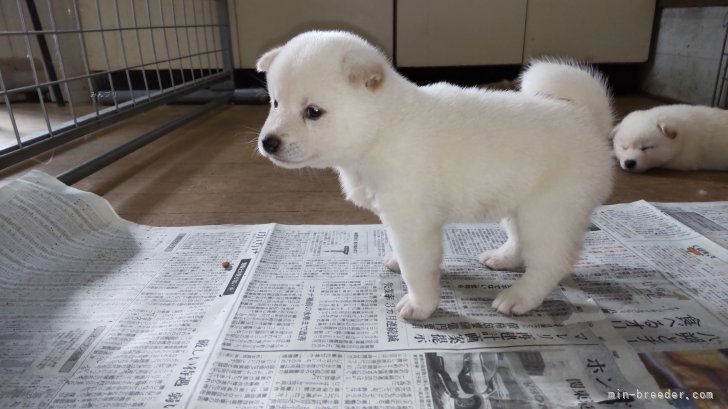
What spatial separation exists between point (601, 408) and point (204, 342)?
74 centimetres

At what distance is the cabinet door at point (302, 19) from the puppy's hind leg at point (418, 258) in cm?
A: 274

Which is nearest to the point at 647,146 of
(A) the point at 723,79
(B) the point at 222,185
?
(A) the point at 723,79

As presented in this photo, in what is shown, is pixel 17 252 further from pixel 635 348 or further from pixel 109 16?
pixel 109 16

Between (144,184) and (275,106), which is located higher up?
(275,106)

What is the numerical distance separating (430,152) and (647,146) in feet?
5.28

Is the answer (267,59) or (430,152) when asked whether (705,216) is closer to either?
(430,152)

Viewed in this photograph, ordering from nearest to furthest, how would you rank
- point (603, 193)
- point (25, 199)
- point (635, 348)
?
point (635, 348) → point (603, 193) → point (25, 199)

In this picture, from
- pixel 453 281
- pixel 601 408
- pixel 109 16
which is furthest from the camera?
pixel 109 16

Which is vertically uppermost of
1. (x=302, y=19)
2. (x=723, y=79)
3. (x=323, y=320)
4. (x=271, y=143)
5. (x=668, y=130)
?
(x=302, y=19)

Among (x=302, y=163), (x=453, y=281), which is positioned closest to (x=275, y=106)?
(x=302, y=163)

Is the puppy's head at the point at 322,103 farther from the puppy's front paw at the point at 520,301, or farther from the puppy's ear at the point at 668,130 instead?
the puppy's ear at the point at 668,130

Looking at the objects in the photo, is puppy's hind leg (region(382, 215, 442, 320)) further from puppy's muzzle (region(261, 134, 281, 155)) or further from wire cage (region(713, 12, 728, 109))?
wire cage (region(713, 12, 728, 109))

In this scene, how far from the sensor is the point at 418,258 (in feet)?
3.32

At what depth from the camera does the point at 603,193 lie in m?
1.04
